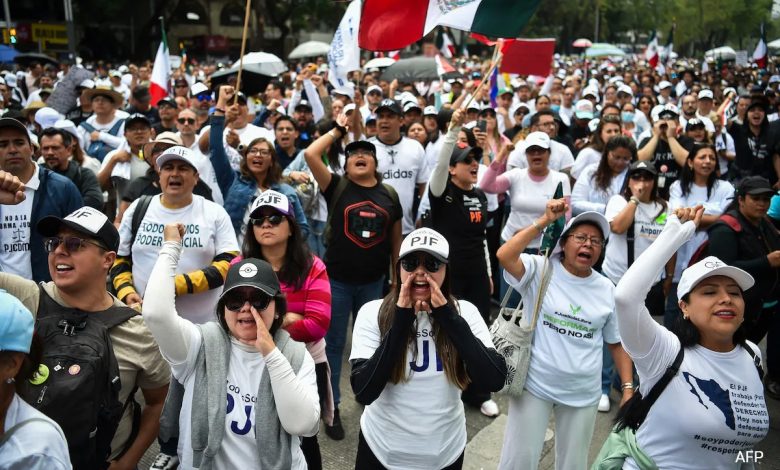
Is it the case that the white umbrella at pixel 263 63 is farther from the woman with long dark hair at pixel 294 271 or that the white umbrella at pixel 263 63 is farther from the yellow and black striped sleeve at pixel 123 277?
the woman with long dark hair at pixel 294 271

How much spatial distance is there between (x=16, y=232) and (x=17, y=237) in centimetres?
3

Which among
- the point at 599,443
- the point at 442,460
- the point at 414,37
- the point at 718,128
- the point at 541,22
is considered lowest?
the point at 599,443

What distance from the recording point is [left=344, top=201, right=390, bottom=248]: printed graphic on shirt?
4.91m

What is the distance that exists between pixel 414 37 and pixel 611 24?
76.6 meters

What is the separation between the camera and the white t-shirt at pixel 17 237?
13.6 ft

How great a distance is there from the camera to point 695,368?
282cm

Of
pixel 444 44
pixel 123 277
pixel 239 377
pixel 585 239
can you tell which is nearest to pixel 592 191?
pixel 585 239

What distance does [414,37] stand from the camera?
462 centimetres

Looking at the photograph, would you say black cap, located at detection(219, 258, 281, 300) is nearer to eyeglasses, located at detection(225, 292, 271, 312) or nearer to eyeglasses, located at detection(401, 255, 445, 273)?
eyeglasses, located at detection(225, 292, 271, 312)

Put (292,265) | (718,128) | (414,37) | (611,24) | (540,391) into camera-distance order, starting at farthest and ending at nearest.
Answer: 1. (611,24)
2. (718,128)
3. (414,37)
4. (292,265)
5. (540,391)

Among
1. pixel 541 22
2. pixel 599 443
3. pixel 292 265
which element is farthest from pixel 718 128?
pixel 541 22

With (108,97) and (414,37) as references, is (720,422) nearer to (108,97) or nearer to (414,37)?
(414,37)

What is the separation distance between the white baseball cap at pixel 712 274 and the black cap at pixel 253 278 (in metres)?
1.88

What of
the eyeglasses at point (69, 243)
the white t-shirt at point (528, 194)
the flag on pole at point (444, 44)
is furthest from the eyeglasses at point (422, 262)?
the flag on pole at point (444, 44)
